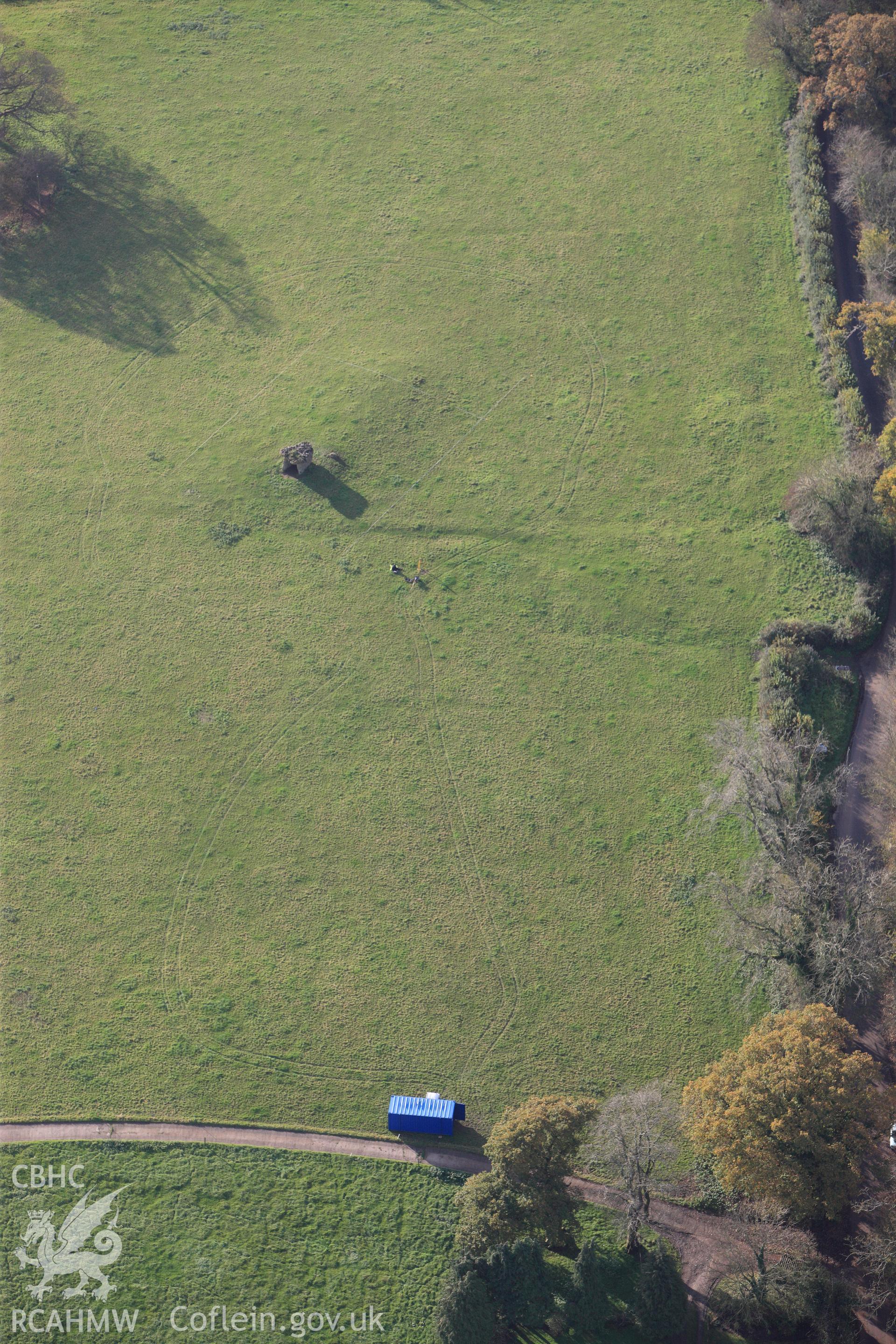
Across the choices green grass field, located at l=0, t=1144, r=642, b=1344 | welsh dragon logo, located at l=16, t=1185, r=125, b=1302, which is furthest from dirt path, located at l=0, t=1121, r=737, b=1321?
welsh dragon logo, located at l=16, t=1185, r=125, b=1302

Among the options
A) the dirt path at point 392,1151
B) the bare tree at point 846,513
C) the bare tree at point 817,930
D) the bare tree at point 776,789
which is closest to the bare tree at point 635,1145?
the dirt path at point 392,1151

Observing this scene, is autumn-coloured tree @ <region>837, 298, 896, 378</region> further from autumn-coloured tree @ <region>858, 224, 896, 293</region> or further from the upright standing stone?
the upright standing stone

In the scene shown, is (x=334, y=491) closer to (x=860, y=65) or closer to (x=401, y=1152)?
(x=401, y=1152)

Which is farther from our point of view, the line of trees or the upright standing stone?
the upright standing stone

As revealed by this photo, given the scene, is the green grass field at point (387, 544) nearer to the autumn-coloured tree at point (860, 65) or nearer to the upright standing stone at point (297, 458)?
the upright standing stone at point (297, 458)

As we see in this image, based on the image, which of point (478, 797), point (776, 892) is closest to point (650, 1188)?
point (776, 892)

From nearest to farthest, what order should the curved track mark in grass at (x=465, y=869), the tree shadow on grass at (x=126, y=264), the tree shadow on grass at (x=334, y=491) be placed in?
the curved track mark in grass at (x=465, y=869) → the tree shadow on grass at (x=334, y=491) → the tree shadow on grass at (x=126, y=264)

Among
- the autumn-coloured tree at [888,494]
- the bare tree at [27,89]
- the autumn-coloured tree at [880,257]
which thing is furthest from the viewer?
the bare tree at [27,89]
